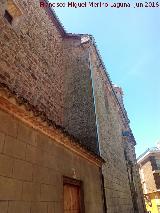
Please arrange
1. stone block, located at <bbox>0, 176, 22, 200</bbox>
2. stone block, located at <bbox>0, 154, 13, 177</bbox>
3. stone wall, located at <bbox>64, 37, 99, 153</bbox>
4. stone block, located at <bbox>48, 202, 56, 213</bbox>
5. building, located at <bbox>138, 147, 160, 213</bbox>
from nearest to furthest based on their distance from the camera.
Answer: stone block, located at <bbox>0, 176, 22, 200</bbox> → stone block, located at <bbox>0, 154, 13, 177</bbox> → stone block, located at <bbox>48, 202, 56, 213</bbox> → stone wall, located at <bbox>64, 37, 99, 153</bbox> → building, located at <bbox>138, 147, 160, 213</bbox>

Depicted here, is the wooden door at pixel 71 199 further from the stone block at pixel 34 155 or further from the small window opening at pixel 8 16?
the small window opening at pixel 8 16

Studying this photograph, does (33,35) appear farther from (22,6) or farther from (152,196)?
(152,196)

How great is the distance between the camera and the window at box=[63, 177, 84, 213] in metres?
5.47

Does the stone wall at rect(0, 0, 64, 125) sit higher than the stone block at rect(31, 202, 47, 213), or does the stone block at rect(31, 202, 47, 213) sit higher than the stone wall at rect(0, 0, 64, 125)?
the stone wall at rect(0, 0, 64, 125)

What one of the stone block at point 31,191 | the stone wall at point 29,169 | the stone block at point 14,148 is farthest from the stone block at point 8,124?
the stone block at point 31,191

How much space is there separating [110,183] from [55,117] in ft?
10.9

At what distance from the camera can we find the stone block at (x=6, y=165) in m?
3.46

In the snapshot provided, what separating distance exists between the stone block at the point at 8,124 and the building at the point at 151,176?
2575cm

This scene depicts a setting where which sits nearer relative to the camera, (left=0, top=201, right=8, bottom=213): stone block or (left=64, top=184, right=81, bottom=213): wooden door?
(left=0, top=201, right=8, bottom=213): stone block

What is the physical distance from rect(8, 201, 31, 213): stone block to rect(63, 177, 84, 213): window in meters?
1.63

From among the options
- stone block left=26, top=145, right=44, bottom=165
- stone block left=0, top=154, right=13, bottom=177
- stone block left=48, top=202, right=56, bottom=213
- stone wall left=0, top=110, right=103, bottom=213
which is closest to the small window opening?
stone wall left=0, top=110, right=103, bottom=213

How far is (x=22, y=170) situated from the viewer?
12.7 ft

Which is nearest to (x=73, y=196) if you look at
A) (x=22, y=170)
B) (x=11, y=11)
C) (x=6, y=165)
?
(x=22, y=170)

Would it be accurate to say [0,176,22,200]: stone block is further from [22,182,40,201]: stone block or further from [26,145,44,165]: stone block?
[26,145,44,165]: stone block
